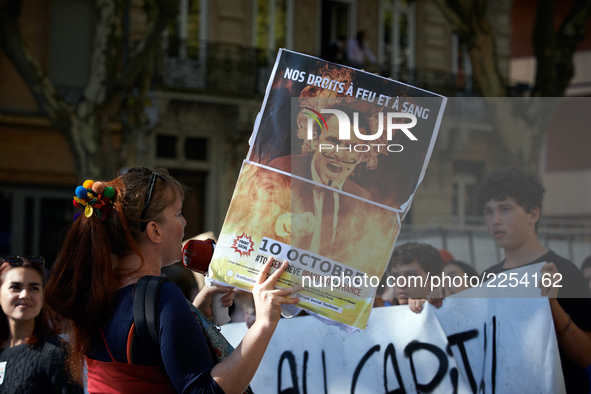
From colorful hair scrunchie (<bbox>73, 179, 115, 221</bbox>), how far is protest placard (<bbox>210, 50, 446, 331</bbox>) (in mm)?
330

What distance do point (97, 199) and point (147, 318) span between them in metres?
0.38

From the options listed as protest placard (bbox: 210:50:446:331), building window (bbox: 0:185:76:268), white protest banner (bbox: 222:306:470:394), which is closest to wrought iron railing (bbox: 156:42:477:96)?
building window (bbox: 0:185:76:268)

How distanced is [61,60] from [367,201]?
1322 centimetres

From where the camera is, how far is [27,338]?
10.9ft

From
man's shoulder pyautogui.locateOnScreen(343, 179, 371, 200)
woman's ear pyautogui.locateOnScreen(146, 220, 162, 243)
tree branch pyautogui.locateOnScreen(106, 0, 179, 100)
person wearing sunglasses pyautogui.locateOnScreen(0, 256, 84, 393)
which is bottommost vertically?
person wearing sunglasses pyautogui.locateOnScreen(0, 256, 84, 393)

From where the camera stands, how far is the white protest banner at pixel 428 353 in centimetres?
266

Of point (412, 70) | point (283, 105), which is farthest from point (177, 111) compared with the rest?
point (283, 105)

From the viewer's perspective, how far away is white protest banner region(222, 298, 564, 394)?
105 inches

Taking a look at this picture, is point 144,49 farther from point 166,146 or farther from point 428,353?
point 428,353

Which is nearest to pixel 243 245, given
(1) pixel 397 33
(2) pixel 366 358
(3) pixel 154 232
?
(3) pixel 154 232

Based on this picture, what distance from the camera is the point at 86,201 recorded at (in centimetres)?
201

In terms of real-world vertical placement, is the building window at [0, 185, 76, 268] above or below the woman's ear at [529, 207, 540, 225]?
below

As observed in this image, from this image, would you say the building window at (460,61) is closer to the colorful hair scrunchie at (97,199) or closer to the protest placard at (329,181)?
the protest placard at (329,181)

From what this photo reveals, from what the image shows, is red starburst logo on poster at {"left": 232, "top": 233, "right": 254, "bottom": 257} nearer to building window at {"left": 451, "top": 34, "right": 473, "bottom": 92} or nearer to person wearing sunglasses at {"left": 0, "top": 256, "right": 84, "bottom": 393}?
person wearing sunglasses at {"left": 0, "top": 256, "right": 84, "bottom": 393}
